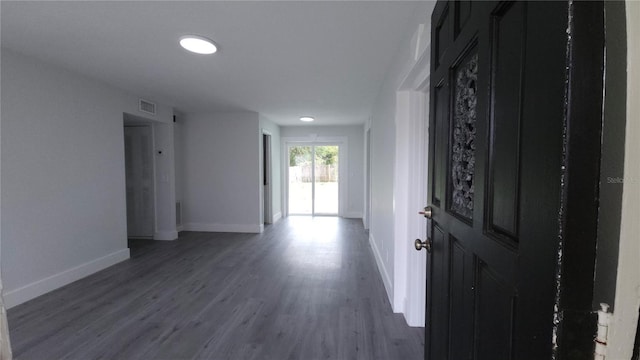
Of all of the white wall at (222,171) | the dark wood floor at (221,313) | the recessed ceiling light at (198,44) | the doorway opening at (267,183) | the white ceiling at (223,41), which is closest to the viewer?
the white ceiling at (223,41)

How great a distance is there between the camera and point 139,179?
4918 mm

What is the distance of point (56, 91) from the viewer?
9.48 feet

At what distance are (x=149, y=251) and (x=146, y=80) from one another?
245cm

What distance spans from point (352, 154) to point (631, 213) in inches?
265

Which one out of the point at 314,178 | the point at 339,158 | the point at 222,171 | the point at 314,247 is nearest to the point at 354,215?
the point at 314,178

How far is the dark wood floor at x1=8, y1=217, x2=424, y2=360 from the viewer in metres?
1.96

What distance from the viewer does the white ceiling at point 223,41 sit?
1855 millimetres

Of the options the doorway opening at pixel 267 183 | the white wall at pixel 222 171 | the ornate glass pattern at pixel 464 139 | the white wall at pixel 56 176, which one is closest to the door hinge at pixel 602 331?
the ornate glass pattern at pixel 464 139

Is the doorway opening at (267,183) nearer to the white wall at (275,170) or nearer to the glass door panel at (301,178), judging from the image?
the white wall at (275,170)

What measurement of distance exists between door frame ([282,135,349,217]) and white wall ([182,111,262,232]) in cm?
185

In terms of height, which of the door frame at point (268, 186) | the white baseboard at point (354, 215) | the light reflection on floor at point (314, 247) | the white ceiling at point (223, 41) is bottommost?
the light reflection on floor at point (314, 247)

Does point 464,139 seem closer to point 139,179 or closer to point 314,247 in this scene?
point 314,247

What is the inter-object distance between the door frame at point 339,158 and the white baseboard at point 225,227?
71.3 inches

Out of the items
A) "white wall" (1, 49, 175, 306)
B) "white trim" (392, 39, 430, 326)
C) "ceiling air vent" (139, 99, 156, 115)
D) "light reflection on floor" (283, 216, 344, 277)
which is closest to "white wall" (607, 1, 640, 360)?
"white trim" (392, 39, 430, 326)
